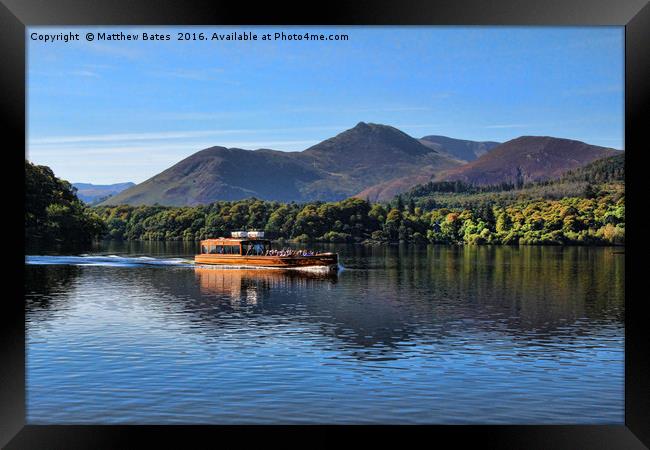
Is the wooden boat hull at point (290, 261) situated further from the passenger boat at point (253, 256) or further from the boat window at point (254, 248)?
the boat window at point (254, 248)

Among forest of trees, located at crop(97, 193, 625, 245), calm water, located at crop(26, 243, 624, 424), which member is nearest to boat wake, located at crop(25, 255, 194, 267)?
calm water, located at crop(26, 243, 624, 424)

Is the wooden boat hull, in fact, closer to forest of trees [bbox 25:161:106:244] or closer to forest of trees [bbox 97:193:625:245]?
forest of trees [bbox 25:161:106:244]

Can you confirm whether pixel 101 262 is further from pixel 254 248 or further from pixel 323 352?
pixel 323 352

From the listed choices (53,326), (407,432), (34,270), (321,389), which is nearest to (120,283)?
(34,270)

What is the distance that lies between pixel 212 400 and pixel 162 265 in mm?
63047

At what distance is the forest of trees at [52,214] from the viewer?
3947 inches

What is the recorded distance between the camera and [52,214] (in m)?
102

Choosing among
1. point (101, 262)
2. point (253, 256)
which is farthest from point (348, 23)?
point (101, 262)

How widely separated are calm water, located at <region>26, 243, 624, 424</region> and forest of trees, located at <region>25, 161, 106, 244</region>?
4074cm

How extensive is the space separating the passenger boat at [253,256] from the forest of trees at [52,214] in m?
29.4

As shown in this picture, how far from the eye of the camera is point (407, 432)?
49.0 ft

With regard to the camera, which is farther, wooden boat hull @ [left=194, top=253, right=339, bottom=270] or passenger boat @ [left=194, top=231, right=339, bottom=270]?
passenger boat @ [left=194, top=231, right=339, bottom=270]

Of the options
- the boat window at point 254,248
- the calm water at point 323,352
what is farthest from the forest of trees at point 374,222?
the calm water at point 323,352

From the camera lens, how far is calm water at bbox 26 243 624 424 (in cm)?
2145
